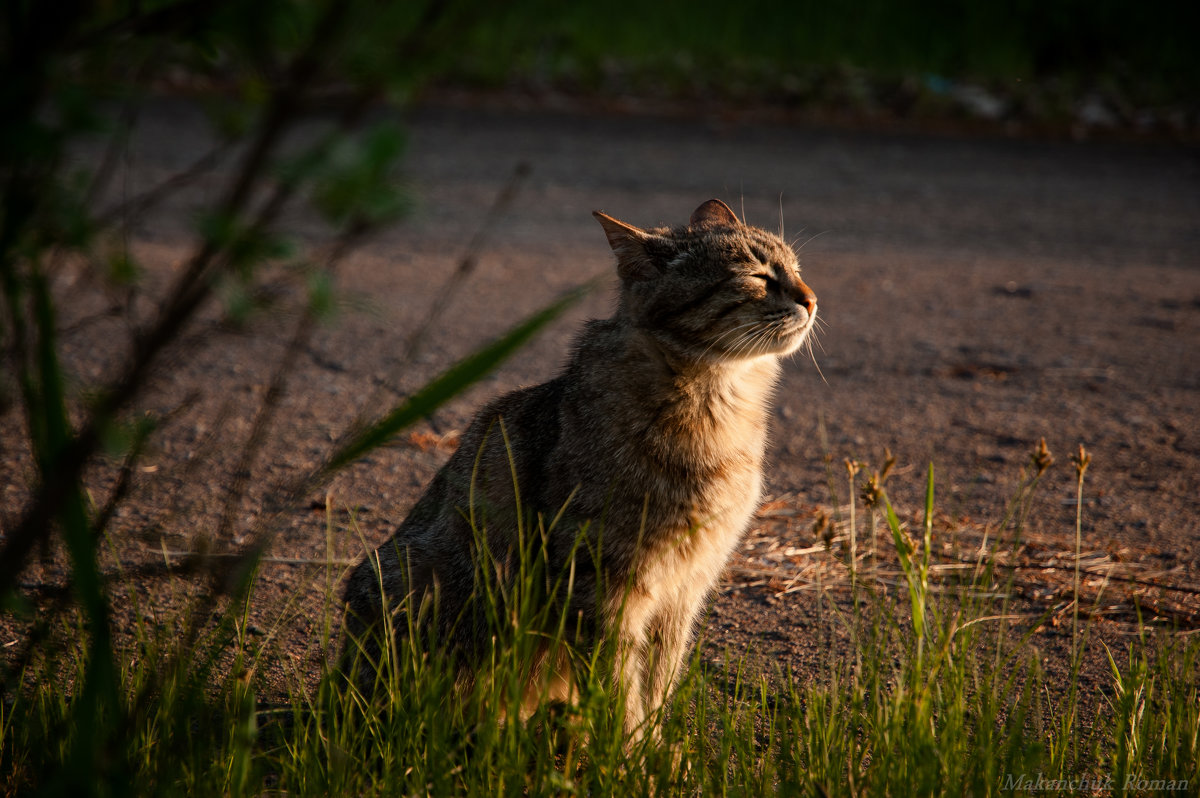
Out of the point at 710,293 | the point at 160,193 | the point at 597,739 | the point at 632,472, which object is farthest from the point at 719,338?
the point at 160,193

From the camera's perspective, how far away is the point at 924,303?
6461 mm

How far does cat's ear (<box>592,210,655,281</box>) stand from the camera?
296 centimetres

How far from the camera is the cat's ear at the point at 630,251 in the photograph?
2961mm

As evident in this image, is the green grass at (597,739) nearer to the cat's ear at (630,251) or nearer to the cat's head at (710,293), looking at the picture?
the cat's head at (710,293)

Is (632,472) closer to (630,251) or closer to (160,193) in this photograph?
(630,251)

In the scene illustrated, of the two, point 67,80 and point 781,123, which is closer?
point 67,80

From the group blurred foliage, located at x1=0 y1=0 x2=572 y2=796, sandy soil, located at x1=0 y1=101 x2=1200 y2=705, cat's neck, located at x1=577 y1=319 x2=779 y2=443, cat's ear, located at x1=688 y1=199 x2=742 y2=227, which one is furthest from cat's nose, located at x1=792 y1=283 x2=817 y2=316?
blurred foliage, located at x1=0 y1=0 x2=572 y2=796

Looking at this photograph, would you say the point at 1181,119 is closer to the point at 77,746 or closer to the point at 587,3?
the point at 587,3

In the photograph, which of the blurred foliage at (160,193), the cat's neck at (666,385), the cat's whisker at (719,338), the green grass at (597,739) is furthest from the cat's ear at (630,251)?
the blurred foliage at (160,193)

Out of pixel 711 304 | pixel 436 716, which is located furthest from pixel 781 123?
pixel 436 716

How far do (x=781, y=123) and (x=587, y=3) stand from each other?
397 cm

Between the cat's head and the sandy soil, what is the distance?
0.65m

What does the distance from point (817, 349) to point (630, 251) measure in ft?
9.78

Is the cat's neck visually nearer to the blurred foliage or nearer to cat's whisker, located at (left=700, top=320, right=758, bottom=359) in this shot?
cat's whisker, located at (left=700, top=320, right=758, bottom=359)
